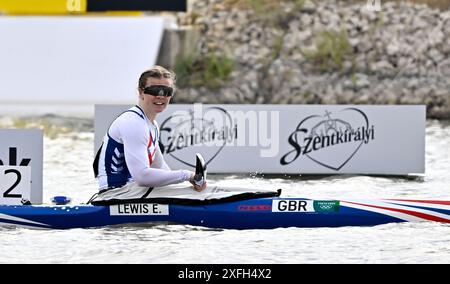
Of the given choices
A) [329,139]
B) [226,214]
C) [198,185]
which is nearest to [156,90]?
[198,185]

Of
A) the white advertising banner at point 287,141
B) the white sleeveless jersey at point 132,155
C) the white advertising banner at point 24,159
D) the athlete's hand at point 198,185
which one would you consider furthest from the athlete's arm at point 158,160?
the white advertising banner at point 287,141

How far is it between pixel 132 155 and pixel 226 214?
0.90 m

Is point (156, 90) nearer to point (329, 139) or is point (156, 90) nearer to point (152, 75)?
point (152, 75)

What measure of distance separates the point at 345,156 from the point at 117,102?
22.8 ft

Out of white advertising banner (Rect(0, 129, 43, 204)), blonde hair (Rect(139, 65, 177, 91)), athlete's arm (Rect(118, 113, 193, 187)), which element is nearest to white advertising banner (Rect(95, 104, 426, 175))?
white advertising banner (Rect(0, 129, 43, 204))

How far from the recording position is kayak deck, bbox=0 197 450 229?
8547 mm

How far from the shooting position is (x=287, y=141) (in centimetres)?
1273

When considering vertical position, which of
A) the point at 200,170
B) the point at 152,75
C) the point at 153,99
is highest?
the point at 152,75

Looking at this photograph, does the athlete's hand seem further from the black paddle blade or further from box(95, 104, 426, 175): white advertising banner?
box(95, 104, 426, 175): white advertising banner

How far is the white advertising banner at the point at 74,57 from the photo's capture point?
754 inches

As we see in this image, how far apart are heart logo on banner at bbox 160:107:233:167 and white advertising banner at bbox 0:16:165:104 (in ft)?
20.8

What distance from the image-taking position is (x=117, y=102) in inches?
743

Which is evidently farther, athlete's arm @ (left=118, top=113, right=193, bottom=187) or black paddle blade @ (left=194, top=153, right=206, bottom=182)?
black paddle blade @ (left=194, top=153, right=206, bottom=182)
